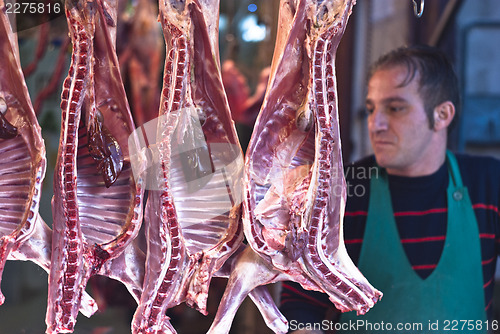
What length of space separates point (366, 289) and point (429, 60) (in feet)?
3.71

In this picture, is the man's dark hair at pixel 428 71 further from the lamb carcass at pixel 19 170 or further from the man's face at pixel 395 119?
the lamb carcass at pixel 19 170

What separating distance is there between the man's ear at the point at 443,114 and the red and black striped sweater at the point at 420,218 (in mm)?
166

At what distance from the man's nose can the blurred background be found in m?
0.61

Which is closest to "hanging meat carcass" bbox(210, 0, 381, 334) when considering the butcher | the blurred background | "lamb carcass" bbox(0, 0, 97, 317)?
"lamb carcass" bbox(0, 0, 97, 317)

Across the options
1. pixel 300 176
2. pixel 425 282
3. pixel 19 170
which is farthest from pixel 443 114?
pixel 19 170

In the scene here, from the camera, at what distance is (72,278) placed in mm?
1179

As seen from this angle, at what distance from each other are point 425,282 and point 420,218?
0.74 ft

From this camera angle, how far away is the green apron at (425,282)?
1.95 metres

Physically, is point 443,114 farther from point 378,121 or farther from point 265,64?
point 265,64

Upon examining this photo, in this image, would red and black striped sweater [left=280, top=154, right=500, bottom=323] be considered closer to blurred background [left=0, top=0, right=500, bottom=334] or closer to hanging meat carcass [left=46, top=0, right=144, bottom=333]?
blurred background [left=0, top=0, right=500, bottom=334]

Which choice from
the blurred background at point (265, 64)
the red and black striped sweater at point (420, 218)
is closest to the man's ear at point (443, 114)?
the red and black striped sweater at point (420, 218)

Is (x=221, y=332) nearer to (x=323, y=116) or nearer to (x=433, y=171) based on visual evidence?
(x=323, y=116)

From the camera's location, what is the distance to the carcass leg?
1.24 m

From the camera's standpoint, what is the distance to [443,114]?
2.08 m
